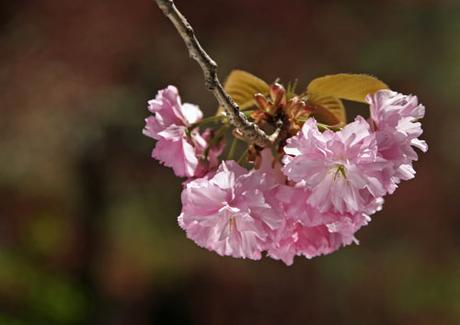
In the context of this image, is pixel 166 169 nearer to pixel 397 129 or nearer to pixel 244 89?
pixel 244 89

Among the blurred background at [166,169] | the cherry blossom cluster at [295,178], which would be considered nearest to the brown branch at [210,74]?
the cherry blossom cluster at [295,178]

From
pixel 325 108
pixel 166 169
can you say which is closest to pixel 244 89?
pixel 325 108

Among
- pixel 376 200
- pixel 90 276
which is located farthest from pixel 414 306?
pixel 376 200

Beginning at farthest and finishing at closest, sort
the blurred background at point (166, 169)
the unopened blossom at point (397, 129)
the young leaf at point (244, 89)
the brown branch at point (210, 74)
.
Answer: the blurred background at point (166, 169) < the young leaf at point (244, 89) < the unopened blossom at point (397, 129) < the brown branch at point (210, 74)

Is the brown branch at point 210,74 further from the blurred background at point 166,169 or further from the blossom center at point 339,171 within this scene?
the blurred background at point 166,169

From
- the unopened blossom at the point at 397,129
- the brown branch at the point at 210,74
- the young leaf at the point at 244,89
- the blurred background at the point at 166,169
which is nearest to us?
the brown branch at the point at 210,74

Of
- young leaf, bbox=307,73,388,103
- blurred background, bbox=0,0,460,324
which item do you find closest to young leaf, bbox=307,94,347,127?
young leaf, bbox=307,73,388,103

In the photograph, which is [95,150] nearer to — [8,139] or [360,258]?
[8,139]
